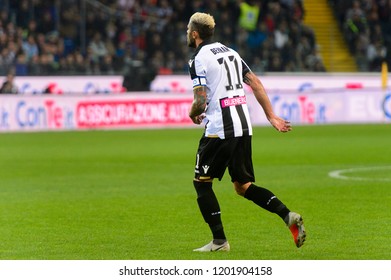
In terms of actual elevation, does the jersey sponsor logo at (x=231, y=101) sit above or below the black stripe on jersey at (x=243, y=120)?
above

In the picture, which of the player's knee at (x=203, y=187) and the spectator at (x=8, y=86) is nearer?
the player's knee at (x=203, y=187)

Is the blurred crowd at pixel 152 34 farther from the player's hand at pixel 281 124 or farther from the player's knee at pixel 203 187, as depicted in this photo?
the player's hand at pixel 281 124

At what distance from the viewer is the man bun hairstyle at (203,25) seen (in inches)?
391

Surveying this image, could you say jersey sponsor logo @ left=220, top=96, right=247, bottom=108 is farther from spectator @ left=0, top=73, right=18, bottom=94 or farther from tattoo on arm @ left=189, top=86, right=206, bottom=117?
spectator @ left=0, top=73, right=18, bottom=94

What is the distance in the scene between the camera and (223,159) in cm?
1003

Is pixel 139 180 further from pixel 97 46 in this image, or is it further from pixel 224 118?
pixel 97 46

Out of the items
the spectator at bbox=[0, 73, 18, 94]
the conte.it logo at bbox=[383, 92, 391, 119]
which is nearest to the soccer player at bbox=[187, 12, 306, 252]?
the spectator at bbox=[0, 73, 18, 94]

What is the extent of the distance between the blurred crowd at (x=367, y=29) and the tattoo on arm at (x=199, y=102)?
2942cm

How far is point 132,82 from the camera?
34.0 m

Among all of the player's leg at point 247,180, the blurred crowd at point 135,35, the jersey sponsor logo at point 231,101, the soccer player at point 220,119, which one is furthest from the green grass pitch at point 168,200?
the blurred crowd at point 135,35

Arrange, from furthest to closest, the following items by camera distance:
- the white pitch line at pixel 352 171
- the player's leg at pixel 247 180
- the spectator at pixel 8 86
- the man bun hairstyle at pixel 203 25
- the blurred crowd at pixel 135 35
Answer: the blurred crowd at pixel 135 35 < the spectator at pixel 8 86 < the white pitch line at pixel 352 171 < the player's leg at pixel 247 180 < the man bun hairstyle at pixel 203 25
